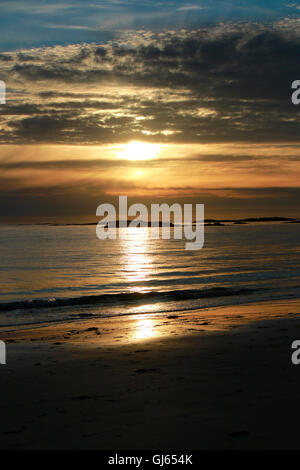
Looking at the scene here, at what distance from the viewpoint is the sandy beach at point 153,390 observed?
6457 millimetres

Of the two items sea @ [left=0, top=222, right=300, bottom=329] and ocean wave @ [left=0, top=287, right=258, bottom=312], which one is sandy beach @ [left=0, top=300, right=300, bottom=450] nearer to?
sea @ [left=0, top=222, right=300, bottom=329]

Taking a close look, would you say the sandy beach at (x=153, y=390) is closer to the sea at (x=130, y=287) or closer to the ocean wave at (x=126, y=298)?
the sea at (x=130, y=287)

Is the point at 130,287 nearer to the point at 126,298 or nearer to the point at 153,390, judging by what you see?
the point at 126,298

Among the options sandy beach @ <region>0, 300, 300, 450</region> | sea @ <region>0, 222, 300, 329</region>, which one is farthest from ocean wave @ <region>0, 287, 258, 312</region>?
sandy beach @ <region>0, 300, 300, 450</region>

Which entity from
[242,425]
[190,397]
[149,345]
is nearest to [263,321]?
[149,345]

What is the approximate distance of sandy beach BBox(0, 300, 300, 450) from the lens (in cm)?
646

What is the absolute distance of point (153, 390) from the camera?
335 inches

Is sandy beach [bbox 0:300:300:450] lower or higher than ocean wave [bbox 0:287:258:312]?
lower

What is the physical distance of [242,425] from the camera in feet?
22.1

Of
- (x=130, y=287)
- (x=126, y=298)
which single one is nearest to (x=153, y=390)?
(x=126, y=298)

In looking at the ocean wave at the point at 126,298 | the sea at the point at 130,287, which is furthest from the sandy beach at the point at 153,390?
the ocean wave at the point at 126,298

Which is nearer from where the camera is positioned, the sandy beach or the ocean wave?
the sandy beach

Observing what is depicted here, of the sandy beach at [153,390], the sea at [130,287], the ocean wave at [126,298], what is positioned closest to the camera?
the sandy beach at [153,390]

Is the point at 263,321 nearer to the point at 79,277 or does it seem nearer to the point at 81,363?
the point at 81,363
